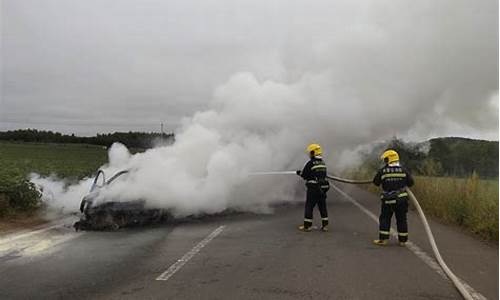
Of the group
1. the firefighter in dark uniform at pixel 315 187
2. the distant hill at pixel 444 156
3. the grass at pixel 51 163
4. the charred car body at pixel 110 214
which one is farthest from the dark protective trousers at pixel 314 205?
the grass at pixel 51 163

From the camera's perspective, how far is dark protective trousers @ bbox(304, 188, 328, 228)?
9484 millimetres

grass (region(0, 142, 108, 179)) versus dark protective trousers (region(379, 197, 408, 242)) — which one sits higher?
grass (region(0, 142, 108, 179))

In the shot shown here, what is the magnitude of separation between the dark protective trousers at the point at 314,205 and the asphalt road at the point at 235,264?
32cm

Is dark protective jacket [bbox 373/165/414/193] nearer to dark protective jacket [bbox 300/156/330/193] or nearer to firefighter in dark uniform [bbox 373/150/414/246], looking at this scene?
firefighter in dark uniform [bbox 373/150/414/246]

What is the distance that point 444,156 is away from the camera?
1070 inches

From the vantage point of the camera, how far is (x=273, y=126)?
530 inches

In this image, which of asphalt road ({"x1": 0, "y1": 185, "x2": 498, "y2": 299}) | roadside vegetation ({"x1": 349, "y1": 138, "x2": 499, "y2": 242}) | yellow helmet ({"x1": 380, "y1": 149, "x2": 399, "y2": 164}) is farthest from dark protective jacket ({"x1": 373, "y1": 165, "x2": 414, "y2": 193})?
roadside vegetation ({"x1": 349, "y1": 138, "x2": 499, "y2": 242})

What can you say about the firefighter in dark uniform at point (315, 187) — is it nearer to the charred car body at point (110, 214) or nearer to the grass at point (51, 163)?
the charred car body at point (110, 214)

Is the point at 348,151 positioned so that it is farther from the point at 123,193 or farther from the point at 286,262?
the point at 286,262

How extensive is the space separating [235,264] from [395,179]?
3.35m

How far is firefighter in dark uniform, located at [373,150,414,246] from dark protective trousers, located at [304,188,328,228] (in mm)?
1379

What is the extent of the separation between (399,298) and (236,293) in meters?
1.66

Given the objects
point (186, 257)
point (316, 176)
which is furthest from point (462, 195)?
point (186, 257)

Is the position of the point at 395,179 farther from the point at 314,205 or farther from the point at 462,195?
the point at 462,195
